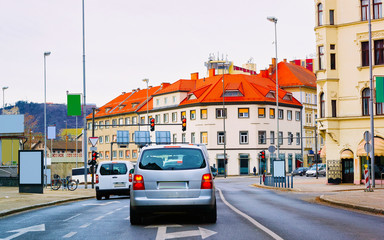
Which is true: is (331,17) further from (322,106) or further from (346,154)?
(346,154)

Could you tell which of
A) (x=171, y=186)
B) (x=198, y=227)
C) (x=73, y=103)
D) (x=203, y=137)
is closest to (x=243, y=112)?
(x=203, y=137)

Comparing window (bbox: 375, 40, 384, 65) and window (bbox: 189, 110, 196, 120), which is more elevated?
window (bbox: 375, 40, 384, 65)

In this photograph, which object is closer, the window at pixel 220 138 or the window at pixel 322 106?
the window at pixel 322 106

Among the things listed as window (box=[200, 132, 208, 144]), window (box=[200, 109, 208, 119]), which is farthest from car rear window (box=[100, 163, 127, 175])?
window (box=[200, 109, 208, 119])

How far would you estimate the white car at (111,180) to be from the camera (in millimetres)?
28359

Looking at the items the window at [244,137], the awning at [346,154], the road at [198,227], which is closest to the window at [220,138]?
the window at [244,137]

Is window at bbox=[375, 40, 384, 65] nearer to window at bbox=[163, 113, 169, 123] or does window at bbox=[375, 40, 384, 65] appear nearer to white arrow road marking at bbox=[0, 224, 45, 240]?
white arrow road marking at bbox=[0, 224, 45, 240]

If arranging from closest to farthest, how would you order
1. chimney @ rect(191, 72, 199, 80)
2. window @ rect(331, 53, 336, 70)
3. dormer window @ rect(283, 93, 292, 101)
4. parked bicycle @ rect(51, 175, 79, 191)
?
parked bicycle @ rect(51, 175, 79, 191) < window @ rect(331, 53, 336, 70) < dormer window @ rect(283, 93, 292, 101) < chimney @ rect(191, 72, 199, 80)

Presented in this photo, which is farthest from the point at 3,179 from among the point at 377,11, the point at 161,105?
the point at 161,105

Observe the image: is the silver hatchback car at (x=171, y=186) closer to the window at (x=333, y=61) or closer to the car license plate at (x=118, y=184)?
the car license plate at (x=118, y=184)

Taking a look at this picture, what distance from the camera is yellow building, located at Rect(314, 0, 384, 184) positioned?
44.3 m

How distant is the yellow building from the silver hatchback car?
108ft

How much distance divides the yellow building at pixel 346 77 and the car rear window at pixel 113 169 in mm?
21439

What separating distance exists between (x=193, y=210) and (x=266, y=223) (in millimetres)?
1740
